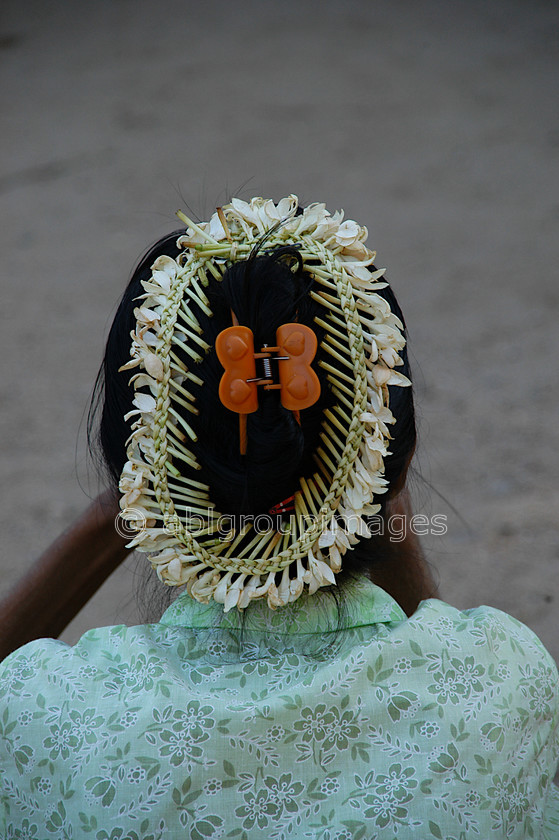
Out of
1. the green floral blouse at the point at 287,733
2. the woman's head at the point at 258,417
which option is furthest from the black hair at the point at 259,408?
the green floral blouse at the point at 287,733

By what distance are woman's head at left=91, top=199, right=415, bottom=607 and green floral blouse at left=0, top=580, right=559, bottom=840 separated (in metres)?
0.10

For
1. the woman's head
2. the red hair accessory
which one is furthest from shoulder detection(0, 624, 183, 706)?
the red hair accessory

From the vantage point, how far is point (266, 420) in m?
0.90

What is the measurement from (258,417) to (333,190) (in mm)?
3120

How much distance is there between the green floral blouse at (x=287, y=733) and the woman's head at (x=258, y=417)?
97 mm

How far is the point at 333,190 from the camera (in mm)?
3830

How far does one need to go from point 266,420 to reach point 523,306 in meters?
2.46

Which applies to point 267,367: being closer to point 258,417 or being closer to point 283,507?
point 258,417

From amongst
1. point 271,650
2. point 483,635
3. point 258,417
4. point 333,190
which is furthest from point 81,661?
point 333,190

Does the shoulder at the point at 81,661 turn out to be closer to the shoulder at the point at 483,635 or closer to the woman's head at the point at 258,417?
the woman's head at the point at 258,417

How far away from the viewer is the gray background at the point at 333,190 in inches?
101

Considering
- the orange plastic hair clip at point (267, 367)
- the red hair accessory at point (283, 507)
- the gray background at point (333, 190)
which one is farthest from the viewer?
the gray background at point (333, 190)

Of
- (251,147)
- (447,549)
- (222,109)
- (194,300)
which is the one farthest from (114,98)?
(194,300)

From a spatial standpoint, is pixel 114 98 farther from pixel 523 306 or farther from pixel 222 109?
pixel 523 306
